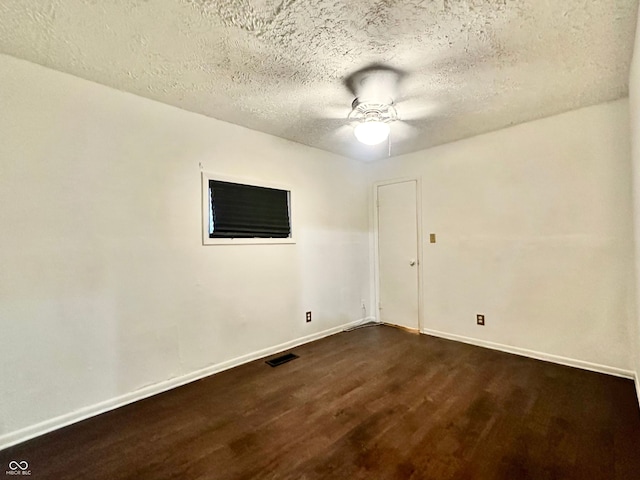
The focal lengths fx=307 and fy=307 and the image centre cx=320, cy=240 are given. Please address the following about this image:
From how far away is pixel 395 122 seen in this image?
2996 mm

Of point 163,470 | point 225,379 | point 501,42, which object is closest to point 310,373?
point 225,379

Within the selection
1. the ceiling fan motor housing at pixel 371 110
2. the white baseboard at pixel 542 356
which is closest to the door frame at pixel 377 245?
the white baseboard at pixel 542 356

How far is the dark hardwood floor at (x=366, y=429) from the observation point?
1638mm

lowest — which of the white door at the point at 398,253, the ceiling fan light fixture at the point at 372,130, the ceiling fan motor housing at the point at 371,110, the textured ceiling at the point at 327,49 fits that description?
the white door at the point at 398,253

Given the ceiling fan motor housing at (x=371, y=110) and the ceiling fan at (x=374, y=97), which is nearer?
the ceiling fan at (x=374, y=97)

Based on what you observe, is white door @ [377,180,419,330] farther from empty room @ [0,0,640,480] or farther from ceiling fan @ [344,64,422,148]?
ceiling fan @ [344,64,422,148]

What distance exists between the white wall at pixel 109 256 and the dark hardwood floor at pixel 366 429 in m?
0.29

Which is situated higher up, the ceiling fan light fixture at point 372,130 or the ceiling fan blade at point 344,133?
the ceiling fan blade at point 344,133

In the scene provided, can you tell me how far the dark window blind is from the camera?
2906mm

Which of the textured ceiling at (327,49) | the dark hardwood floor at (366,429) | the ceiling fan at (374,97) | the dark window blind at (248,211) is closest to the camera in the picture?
the textured ceiling at (327,49)

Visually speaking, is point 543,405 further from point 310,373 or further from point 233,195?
point 233,195

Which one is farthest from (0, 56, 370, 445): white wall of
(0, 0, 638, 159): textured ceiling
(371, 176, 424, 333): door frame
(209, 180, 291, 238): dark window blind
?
(371, 176, 424, 333): door frame

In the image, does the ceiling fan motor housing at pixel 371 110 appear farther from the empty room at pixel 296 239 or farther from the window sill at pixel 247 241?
the window sill at pixel 247 241

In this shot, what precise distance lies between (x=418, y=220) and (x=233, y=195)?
2.34 m
